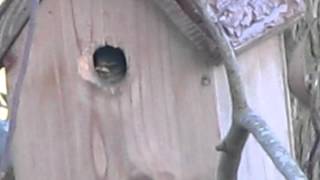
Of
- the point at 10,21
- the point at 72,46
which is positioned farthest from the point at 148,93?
the point at 10,21

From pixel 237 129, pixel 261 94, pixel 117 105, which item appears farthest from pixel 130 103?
pixel 237 129

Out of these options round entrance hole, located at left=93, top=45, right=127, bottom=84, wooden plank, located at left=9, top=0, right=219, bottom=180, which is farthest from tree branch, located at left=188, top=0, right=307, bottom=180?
round entrance hole, located at left=93, top=45, right=127, bottom=84

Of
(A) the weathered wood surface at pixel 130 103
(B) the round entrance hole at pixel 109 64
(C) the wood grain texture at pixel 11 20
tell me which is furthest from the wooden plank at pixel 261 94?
(C) the wood grain texture at pixel 11 20

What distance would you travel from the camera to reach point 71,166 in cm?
157

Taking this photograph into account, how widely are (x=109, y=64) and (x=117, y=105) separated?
7cm

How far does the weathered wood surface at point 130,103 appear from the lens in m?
1.45

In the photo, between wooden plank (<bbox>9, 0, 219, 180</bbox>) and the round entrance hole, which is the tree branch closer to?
wooden plank (<bbox>9, 0, 219, 180</bbox>)

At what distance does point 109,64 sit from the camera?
153cm

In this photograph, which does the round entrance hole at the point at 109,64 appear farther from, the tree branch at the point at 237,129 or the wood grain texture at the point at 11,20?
the tree branch at the point at 237,129

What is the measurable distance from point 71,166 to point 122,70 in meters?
0.18

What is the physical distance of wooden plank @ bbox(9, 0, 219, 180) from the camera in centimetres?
145

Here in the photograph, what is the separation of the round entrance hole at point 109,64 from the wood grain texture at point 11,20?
132 mm

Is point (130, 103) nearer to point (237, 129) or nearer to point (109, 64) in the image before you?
point (109, 64)

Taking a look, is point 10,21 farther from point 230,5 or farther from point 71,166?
point 230,5
